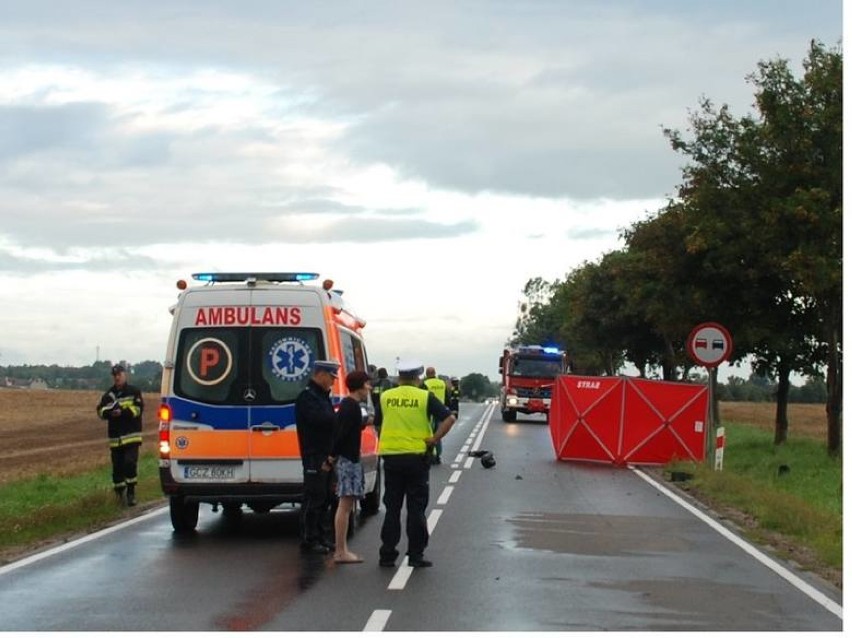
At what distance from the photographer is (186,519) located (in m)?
16.4

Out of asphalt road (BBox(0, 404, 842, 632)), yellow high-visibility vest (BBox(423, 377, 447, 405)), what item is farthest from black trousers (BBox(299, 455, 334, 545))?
yellow high-visibility vest (BBox(423, 377, 447, 405))

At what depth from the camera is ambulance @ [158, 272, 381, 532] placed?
615 inches

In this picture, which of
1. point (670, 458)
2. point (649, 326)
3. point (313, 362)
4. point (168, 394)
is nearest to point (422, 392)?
point (313, 362)

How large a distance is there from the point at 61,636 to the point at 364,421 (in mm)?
5167

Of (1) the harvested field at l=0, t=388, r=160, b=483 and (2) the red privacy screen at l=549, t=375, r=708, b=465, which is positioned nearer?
(2) the red privacy screen at l=549, t=375, r=708, b=465

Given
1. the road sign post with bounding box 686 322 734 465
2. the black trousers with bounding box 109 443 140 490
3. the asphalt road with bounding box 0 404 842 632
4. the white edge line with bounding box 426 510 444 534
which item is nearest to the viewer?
the asphalt road with bounding box 0 404 842 632

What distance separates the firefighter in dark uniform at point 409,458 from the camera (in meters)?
13.3

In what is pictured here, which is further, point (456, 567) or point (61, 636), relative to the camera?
point (456, 567)

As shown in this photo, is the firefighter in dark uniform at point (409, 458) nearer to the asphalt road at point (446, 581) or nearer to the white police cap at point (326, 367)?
the asphalt road at point (446, 581)

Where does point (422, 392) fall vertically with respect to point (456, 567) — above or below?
above

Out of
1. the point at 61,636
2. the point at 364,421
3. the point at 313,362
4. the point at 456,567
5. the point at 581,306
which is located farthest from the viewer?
the point at 581,306

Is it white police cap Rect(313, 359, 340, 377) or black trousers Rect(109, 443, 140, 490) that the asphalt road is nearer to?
black trousers Rect(109, 443, 140, 490)

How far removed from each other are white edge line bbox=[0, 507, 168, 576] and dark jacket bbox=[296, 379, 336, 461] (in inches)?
97.6

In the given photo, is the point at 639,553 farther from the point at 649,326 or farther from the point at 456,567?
the point at 649,326
